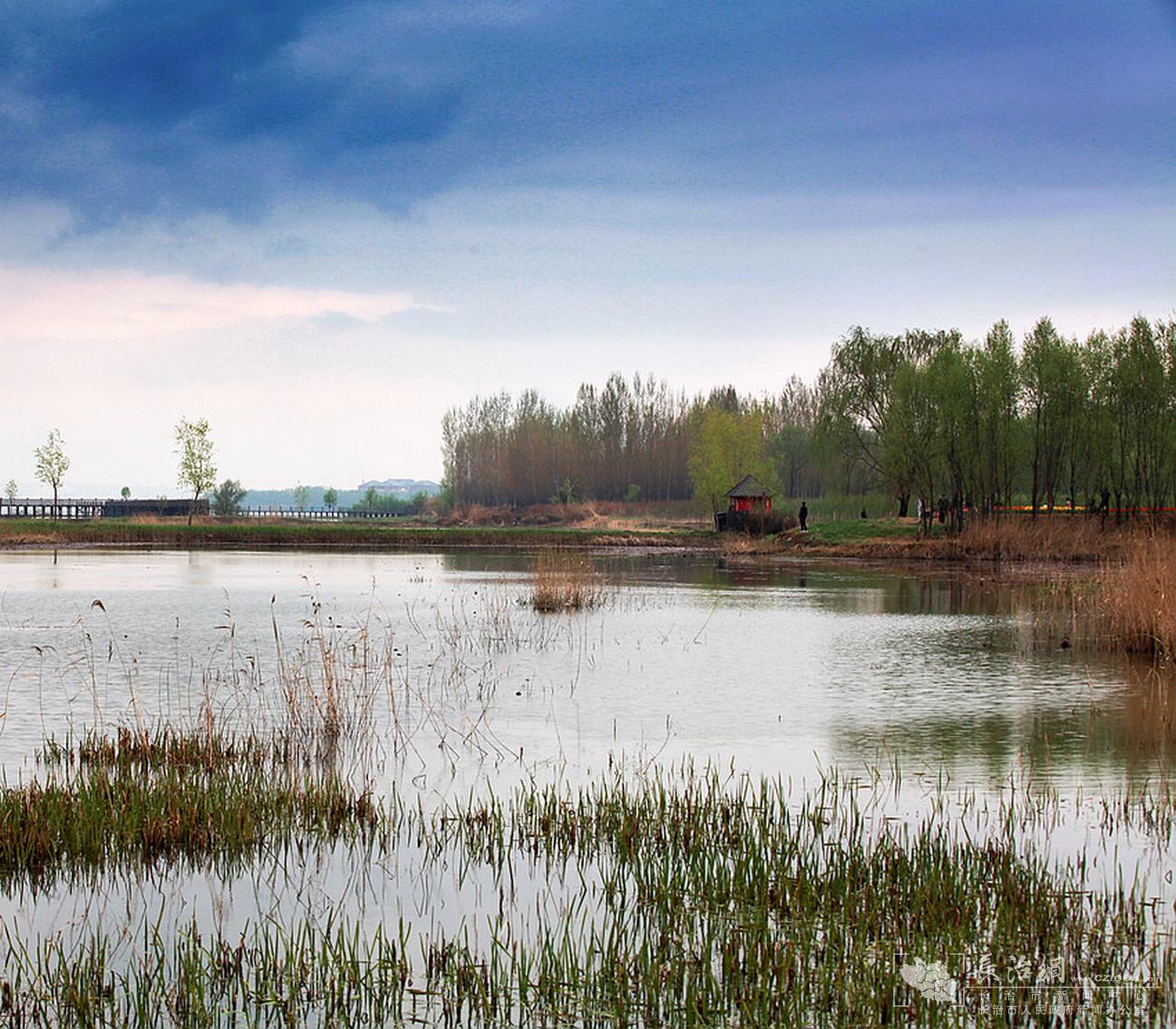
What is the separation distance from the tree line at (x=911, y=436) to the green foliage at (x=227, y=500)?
24407 millimetres

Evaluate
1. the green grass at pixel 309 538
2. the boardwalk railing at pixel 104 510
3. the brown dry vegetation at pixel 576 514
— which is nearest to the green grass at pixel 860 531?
the green grass at pixel 309 538

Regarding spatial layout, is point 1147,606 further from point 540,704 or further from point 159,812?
point 159,812

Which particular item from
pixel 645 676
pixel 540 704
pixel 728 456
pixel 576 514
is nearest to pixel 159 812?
pixel 540 704

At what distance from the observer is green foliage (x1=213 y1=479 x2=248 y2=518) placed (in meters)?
96.1

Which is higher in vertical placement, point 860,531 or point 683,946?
point 860,531

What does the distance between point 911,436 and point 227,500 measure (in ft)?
200

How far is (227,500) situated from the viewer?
321 ft

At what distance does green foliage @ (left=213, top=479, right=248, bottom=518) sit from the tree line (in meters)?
24.4

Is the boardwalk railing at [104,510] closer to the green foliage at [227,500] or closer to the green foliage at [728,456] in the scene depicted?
Result: the green foliage at [227,500]

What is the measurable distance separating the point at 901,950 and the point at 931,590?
30.8 meters

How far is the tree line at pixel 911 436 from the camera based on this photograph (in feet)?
168

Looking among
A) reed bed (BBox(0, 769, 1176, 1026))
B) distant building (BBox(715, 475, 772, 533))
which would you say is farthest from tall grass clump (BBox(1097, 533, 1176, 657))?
distant building (BBox(715, 475, 772, 533))

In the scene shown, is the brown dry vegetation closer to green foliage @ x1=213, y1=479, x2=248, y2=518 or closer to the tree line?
the tree line

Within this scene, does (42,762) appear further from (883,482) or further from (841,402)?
(883,482)
